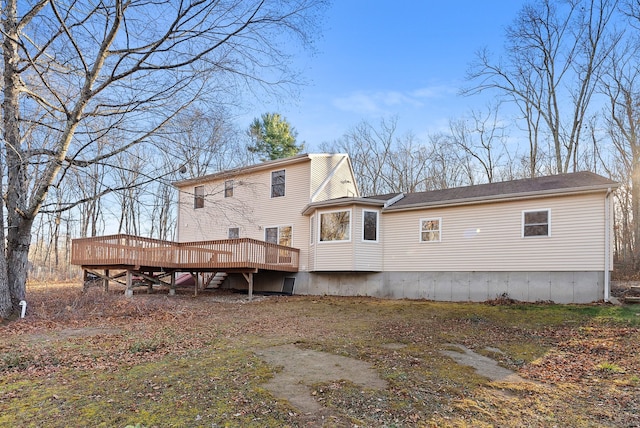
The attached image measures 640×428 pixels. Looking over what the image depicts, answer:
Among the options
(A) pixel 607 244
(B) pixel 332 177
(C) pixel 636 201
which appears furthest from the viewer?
(C) pixel 636 201

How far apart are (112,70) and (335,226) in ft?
31.0

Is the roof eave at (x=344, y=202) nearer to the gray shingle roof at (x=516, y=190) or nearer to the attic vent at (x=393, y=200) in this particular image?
the attic vent at (x=393, y=200)

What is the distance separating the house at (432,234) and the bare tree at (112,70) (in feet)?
8.63

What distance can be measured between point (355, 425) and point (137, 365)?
10.2 ft

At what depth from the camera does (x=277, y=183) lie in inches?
680

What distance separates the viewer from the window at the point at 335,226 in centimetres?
1430

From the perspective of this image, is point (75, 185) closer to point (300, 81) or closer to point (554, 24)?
point (300, 81)

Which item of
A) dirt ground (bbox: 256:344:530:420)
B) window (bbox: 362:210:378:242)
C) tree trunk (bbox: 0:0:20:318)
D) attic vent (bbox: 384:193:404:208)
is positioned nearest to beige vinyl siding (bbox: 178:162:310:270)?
window (bbox: 362:210:378:242)

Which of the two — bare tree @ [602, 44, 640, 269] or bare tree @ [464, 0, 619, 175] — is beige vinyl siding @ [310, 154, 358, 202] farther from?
bare tree @ [602, 44, 640, 269]

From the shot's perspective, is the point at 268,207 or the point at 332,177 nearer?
the point at 332,177

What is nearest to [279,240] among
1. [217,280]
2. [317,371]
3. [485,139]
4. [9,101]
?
[217,280]

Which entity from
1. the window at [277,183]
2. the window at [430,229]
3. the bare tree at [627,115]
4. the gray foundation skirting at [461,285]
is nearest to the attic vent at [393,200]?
the window at [430,229]

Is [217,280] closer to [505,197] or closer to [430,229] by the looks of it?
[430,229]

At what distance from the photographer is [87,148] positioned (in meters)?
7.22
